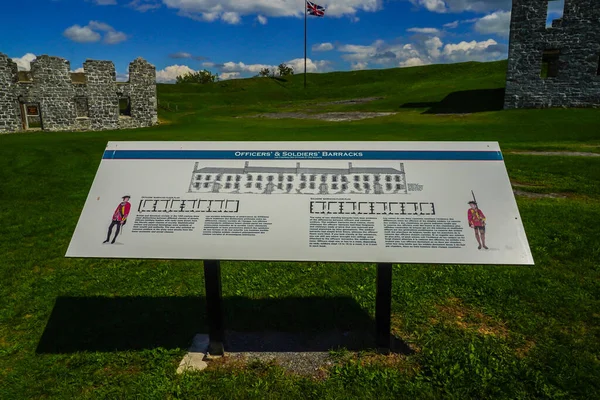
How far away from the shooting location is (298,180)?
13.1ft

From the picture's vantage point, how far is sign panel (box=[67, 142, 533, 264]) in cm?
362

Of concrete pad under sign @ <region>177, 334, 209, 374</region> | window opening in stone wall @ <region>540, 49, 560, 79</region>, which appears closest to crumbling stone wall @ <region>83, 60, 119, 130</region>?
window opening in stone wall @ <region>540, 49, 560, 79</region>

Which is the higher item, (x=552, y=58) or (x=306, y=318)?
(x=552, y=58)

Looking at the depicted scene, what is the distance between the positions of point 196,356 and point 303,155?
2089mm

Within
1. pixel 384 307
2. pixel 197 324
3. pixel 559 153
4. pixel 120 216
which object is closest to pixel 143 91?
pixel 559 153

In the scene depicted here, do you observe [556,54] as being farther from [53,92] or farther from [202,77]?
[202,77]

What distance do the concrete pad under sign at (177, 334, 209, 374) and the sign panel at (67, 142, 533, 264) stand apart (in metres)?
1.06

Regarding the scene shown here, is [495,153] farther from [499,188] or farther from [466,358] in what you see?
[466,358]

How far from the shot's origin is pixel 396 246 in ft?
11.8

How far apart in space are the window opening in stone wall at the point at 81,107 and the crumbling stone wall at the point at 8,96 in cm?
297

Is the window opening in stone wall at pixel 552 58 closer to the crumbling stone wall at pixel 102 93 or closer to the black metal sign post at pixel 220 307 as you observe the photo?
the crumbling stone wall at pixel 102 93

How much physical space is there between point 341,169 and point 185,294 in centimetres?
264

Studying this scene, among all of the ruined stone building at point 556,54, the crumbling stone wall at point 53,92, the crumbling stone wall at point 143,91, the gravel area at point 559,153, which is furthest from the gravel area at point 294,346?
the crumbling stone wall at point 53,92

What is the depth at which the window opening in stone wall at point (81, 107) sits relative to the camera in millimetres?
25484
